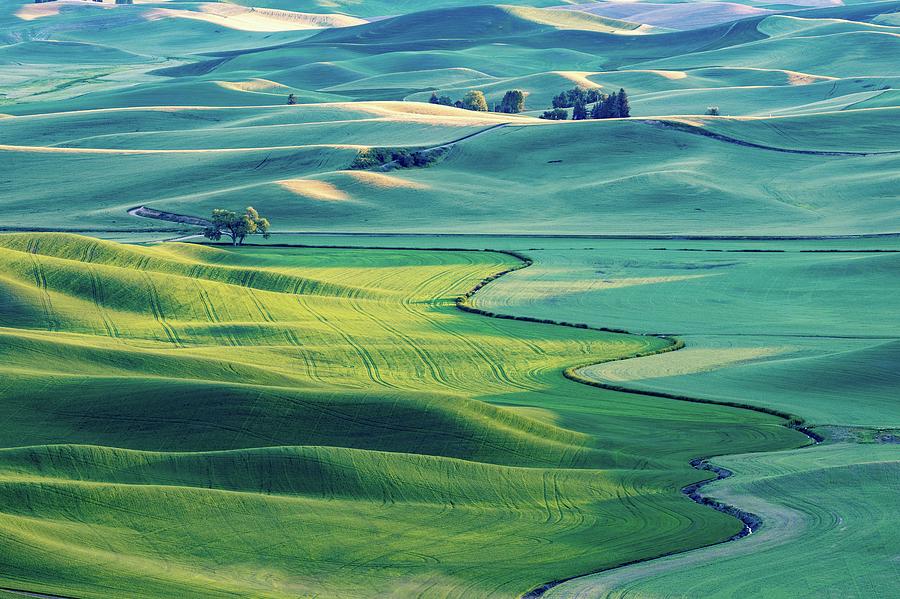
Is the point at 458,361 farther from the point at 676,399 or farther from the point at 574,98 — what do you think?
the point at 574,98

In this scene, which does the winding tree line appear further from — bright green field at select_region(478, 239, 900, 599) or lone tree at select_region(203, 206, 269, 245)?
lone tree at select_region(203, 206, 269, 245)

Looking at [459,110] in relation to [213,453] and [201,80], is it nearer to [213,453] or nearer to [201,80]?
[201,80]

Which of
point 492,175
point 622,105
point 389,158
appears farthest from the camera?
point 622,105

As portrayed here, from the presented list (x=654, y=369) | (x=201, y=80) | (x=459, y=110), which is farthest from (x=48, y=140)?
(x=654, y=369)

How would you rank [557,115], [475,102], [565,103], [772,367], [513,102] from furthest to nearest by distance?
1. [513,102]
2. [475,102]
3. [565,103]
4. [557,115]
5. [772,367]

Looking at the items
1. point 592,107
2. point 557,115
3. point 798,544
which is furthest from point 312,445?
point 592,107

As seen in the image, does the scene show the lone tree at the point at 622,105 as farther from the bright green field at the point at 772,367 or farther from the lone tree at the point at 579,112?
the bright green field at the point at 772,367

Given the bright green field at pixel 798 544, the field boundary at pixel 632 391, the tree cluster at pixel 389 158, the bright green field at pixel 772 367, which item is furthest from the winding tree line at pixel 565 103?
the bright green field at pixel 798 544

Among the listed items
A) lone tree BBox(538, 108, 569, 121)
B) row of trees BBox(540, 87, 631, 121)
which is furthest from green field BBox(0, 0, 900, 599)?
lone tree BBox(538, 108, 569, 121)
